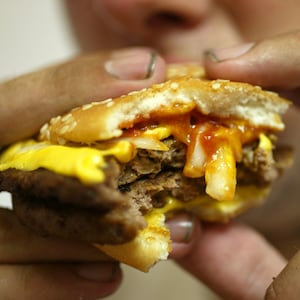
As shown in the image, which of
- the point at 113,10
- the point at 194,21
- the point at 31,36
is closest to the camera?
the point at 194,21

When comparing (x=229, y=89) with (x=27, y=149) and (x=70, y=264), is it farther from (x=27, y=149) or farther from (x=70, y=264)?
(x=70, y=264)

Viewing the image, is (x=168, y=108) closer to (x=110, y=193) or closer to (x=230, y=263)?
(x=110, y=193)

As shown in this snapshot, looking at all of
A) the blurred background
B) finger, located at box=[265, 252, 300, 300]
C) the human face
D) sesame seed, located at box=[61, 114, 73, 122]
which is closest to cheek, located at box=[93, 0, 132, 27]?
the human face

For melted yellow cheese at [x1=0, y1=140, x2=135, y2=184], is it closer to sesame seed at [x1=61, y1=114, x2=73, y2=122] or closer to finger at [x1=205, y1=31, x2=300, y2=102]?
sesame seed at [x1=61, y1=114, x2=73, y2=122]

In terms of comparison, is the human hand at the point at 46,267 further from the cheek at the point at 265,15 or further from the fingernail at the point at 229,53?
the cheek at the point at 265,15

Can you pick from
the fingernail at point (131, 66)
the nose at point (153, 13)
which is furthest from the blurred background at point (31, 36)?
the fingernail at point (131, 66)

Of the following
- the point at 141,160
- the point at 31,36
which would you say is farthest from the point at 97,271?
the point at 31,36

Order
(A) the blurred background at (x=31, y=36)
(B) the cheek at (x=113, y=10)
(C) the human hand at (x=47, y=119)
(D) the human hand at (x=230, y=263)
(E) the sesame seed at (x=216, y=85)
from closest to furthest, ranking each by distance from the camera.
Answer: (E) the sesame seed at (x=216, y=85)
(C) the human hand at (x=47, y=119)
(D) the human hand at (x=230, y=263)
(B) the cheek at (x=113, y=10)
(A) the blurred background at (x=31, y=36)
